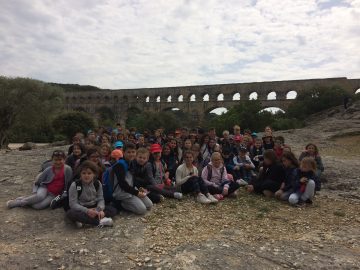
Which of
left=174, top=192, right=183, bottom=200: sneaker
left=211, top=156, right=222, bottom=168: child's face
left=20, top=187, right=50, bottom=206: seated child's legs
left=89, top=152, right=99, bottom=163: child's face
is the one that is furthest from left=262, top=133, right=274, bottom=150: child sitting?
left=20, top=187, right=50, bottom=206: seated child's legs

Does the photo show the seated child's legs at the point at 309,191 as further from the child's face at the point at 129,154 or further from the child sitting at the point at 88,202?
the child sitting at the point at 88,202

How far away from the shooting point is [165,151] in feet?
25.9

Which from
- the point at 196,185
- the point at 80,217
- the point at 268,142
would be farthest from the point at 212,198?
the point at 268,142

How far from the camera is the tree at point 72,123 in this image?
3362cm

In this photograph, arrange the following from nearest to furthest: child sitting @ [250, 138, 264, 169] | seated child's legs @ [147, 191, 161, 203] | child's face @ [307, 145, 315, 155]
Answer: seated child's legs @ [147, 191, 161, 203] < child's face @ [307, 145, 315, 155] < child sitting @ [250, 138, 264, 169]

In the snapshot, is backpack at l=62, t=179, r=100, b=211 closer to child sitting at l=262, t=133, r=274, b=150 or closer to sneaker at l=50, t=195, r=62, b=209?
sneaker at l=50, t=195, r=62, b=209

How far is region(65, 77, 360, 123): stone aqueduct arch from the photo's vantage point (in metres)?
36.5

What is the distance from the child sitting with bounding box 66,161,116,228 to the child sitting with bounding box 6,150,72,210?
71cm

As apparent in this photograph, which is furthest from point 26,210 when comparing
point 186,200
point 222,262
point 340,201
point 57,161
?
point 340,201

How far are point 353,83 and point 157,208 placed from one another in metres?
33.4

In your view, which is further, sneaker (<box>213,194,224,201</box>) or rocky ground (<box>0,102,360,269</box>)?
sneaker (<box>213,194,224,201</box>)

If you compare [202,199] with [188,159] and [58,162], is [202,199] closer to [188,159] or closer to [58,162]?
[188,159]

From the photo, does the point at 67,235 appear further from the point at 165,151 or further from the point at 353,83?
the point at 353,83

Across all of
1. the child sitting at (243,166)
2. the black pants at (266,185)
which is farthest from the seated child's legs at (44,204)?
the child sitting at (243,166)
